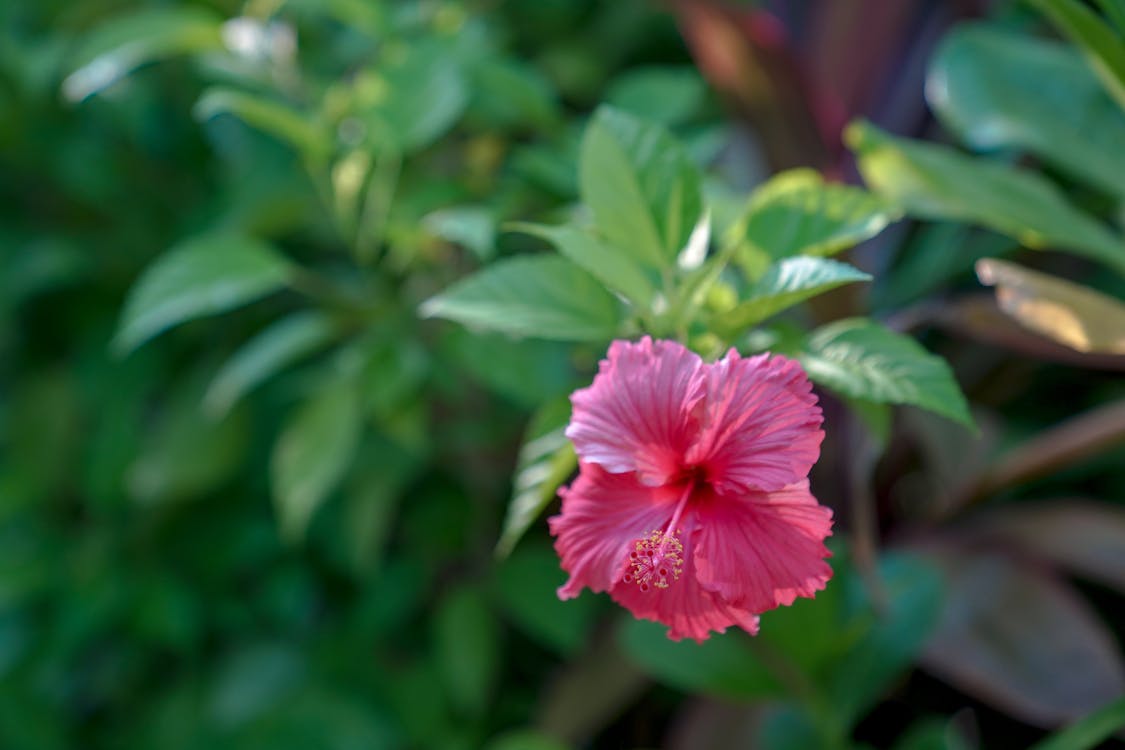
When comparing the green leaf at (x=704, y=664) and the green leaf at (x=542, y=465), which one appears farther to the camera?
the green leaf at (x=704, y=664)

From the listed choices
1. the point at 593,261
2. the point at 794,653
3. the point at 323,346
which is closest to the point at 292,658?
the point at 323,346

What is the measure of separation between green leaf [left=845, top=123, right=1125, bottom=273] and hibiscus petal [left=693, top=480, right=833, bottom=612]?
0.32 m

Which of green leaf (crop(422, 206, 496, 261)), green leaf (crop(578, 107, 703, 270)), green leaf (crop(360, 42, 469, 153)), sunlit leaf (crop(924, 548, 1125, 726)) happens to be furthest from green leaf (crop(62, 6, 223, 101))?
sunlit leaf (crop(924, 548, 1125, 726))

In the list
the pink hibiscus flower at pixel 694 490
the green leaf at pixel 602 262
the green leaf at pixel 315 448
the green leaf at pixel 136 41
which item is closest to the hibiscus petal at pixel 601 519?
the pink hibiscus flower at pixel 694 490

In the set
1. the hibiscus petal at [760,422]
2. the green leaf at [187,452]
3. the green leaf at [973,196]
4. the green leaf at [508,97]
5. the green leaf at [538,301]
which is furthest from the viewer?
the green leaf at [187,452]

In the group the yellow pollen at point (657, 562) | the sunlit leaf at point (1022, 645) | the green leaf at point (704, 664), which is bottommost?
the green leaf at point (704, 664)

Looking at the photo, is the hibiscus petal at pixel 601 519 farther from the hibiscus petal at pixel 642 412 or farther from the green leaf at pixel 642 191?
the green leaf at pixel 642 191

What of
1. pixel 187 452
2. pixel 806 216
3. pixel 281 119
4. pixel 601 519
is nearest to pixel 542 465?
pixel 601 519

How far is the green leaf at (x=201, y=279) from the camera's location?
0.69m

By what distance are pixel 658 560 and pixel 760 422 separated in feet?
0.21

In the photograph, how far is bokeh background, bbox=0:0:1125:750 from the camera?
0.71m

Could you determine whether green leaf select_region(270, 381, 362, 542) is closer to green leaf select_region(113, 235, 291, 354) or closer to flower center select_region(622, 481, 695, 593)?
green leaf select_region(113, 235, 291, 354)

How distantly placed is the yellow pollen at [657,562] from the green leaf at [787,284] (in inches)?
4.4

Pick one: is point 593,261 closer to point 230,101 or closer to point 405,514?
point 230,101
